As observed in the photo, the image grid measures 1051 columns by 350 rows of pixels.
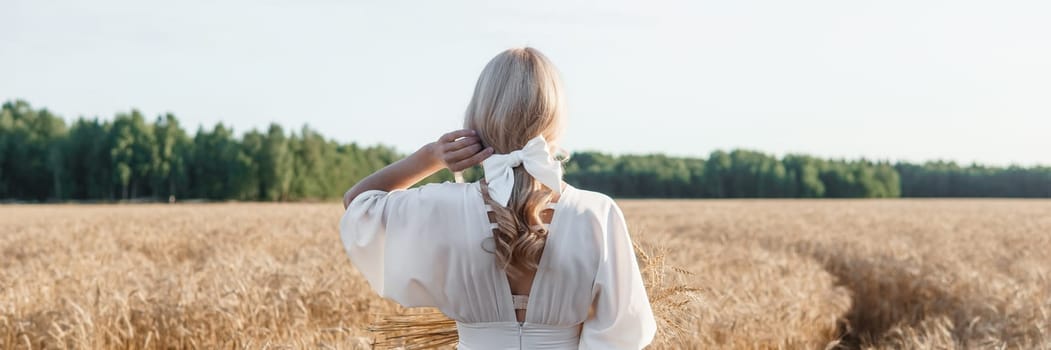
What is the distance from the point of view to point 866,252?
10383 mm

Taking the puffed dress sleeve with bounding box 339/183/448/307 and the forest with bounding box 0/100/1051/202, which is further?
the forest with bounding box 0/100/1051/202

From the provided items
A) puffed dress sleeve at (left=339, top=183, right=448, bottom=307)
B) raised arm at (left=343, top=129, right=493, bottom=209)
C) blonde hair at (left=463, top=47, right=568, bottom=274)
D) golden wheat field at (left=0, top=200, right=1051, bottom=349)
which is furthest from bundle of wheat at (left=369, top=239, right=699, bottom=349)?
blonde hair at (left=463, top=47, right=568, bottom=274)

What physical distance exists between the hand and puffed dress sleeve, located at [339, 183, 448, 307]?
81 millimetres

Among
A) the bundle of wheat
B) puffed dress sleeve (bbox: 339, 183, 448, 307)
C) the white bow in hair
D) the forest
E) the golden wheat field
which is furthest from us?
the forest

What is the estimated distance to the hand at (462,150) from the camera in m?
1.98

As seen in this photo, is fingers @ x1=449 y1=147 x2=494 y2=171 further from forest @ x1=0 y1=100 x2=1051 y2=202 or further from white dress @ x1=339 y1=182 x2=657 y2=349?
forest @ x1=0 y1=100 x2=1051 y2=202

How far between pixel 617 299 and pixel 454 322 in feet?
2.24

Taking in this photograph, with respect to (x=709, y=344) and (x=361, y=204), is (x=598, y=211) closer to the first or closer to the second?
(x=361, y=204)

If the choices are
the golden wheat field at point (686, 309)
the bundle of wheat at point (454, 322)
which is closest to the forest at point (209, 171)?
the golden wheat field at point (686, 309)

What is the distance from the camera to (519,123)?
195 cm

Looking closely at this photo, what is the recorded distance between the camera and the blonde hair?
1919mm

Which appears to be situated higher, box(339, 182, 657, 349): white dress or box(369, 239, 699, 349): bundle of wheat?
box(339, 182, 657, 349): white dress

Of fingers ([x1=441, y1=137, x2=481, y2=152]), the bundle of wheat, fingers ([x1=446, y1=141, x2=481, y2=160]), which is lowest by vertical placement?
the bundle of wheat

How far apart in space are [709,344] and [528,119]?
2.82 metres
